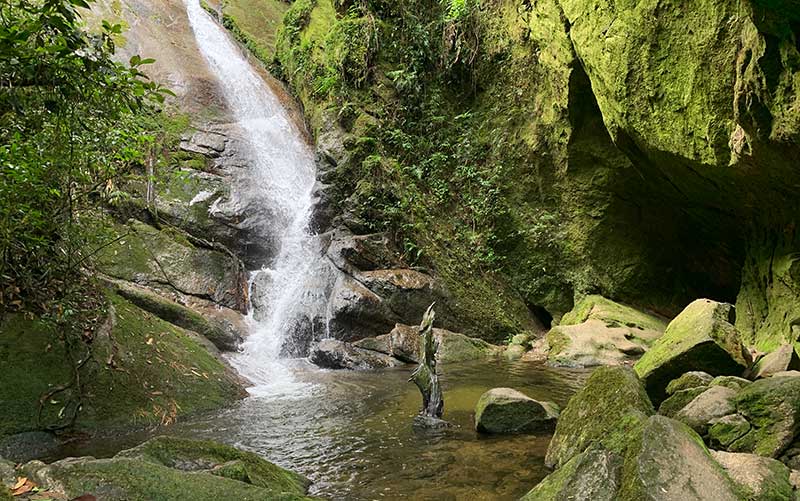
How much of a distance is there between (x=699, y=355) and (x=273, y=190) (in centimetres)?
1300

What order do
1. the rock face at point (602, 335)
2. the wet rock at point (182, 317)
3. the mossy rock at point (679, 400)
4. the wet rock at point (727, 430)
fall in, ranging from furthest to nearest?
the rock face at point (602, 335) → the wet rock at point (182, 317) → the mossy rock at point (679, 400) → the wet rock at point (727, 430)

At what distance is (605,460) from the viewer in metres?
3.71

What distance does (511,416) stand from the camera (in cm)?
617

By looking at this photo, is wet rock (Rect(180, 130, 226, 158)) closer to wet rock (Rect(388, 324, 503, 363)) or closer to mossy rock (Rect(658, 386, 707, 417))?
wet rock (Rect(388, 324, 503, 363))

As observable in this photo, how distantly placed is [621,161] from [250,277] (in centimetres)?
984

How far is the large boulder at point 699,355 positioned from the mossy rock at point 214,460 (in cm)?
465

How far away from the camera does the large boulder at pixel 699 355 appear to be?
6.70 m

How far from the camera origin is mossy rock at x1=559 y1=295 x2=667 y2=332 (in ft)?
41.5

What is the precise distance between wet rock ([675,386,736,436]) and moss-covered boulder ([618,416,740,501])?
1.48 metres

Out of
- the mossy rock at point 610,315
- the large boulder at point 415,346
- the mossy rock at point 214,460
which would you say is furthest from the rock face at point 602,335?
the mossy rock at point 214,460

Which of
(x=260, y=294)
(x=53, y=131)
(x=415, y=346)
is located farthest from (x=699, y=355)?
(x=260, y=294)

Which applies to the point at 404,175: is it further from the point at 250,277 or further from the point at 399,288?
the point at 250,277

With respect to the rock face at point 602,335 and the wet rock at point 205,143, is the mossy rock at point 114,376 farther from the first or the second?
the wet rock at point 205,143

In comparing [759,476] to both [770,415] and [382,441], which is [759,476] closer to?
[770,415]
